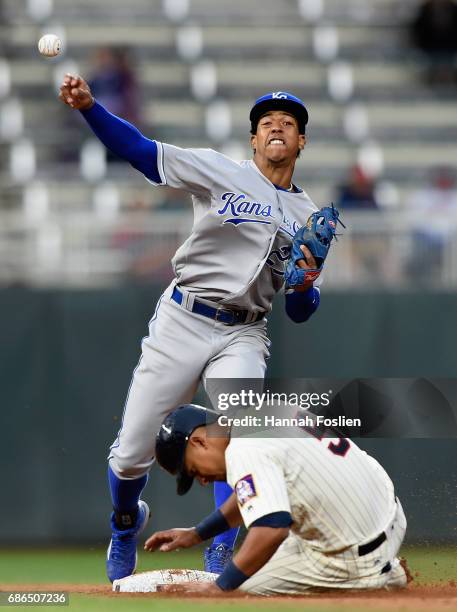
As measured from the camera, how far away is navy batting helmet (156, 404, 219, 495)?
4410 millimetres

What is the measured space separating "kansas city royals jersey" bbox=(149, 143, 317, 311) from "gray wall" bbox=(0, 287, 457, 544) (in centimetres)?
306

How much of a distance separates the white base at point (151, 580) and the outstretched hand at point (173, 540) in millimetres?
187

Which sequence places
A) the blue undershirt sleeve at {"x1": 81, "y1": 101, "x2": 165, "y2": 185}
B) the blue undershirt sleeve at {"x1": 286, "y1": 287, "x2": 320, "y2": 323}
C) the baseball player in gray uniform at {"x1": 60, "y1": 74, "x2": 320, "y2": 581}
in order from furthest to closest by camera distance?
the blue undershirt sleeve at {"x1": 286, "y1": 287, "x2": 320, "y2": 323} → the baseball player in gray uniform at {"x1": 60, "y1": 74, "x2": 320, "y2": 581} → the blue undershirt sleeve at {"x1": 81, "y1": 101, "x2": 165, "y2": 185}

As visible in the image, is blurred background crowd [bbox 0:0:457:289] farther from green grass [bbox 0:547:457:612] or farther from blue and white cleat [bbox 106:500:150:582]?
blue and white cleat [bbox 106:500:150:582]

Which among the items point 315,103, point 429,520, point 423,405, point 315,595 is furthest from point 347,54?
point 315,595

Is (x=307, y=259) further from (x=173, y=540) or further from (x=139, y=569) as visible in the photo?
(x=139, y=569)

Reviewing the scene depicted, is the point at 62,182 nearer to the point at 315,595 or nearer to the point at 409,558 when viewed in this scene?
the point at 409,558

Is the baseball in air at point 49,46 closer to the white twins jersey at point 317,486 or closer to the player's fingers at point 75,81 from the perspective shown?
the player's fingers at point 75,81

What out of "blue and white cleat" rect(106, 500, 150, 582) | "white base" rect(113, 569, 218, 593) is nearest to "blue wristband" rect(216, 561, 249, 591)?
"white base" rect(113, 569, 218, 593)

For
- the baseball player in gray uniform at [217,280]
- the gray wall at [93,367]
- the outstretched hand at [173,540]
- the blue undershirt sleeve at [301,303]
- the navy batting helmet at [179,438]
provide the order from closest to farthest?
the navy batting helmet at [179,438], the outstretched hand at [173,540], the baseball player in gray uniform at [217,280], the blue undershirt sleeve at [301,303], the gray wall at [93,367]

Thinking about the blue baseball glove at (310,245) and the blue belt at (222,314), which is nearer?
the blue baseball glove at (310,245)

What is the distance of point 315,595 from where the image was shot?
4.60 metres

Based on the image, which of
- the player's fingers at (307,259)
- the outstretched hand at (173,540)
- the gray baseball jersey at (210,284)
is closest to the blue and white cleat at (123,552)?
the gray baseball jersey at (210,284)

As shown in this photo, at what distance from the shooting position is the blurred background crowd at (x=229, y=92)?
426 inches
